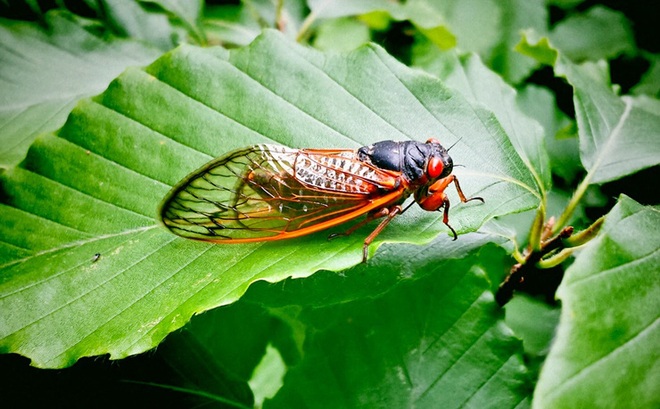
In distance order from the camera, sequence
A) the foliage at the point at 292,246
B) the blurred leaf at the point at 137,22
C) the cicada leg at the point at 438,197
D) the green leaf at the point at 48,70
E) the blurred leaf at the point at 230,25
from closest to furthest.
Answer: the foliage at the point at 292,246 < the cicada leg at the point at 438,197 < the green leaf at the point at 48,70 < the blurred leaf at the point at 137,22 < the blurred leaf at the point at 230,25

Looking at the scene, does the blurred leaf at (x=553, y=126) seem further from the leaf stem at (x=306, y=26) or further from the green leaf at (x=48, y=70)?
the green leaf at (x=48, y=70)

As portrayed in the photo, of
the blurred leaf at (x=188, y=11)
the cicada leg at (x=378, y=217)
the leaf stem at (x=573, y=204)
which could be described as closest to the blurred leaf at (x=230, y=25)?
the blurred leaf at (x=188, y=11)

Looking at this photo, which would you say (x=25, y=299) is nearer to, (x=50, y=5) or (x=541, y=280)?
(x=50, y=5)

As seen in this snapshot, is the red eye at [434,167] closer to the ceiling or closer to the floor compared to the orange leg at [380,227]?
closer to the ceiling

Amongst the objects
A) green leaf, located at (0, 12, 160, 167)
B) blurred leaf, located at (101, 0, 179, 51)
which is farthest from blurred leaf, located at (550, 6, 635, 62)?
green leaf, located at (0, 12, 160, 167)

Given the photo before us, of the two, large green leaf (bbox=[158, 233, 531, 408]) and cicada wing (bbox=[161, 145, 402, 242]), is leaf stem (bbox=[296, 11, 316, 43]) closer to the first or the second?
cicada wing (bbox=[161, 145, 402, 242])

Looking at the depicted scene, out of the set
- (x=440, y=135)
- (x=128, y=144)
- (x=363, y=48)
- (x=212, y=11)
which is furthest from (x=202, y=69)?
(x=212, y=11)
